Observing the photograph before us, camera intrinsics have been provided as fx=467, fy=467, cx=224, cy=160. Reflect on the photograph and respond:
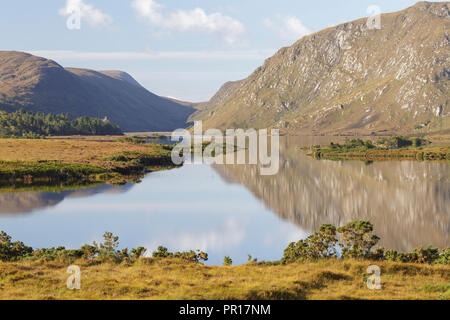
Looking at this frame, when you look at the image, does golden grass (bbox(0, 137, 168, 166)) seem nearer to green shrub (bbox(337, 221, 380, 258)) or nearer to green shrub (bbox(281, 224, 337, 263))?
green shrub (bbox(281, 224, 337, 263))

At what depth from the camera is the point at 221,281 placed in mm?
29281

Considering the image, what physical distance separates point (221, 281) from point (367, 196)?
65.6 metres

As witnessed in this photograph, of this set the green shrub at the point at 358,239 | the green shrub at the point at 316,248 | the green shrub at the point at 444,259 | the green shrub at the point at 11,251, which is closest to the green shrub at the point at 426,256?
the green shrub at the point at 444,259

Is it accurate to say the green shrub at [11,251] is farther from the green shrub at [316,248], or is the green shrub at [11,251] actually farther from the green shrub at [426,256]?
the green shrub at [426,256]

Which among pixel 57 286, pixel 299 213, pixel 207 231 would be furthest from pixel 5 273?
pixel 299 213

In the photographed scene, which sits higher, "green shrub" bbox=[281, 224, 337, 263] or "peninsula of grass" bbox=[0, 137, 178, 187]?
"peninsula of grass" bbox=[0, 137, 178, 187]

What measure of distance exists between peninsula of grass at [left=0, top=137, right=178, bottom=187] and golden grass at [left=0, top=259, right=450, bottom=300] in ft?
236

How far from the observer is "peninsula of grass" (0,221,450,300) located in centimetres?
2561

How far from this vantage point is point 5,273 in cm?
3041

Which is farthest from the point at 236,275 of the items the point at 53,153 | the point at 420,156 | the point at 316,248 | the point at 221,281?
the point at 420,156

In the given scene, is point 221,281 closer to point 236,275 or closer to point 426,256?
point 236,275

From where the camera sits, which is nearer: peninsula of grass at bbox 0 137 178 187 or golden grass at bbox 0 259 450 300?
golden grass at bbox 0 259 450 300

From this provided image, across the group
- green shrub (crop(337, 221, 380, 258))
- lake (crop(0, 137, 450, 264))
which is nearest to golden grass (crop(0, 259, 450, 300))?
green shrub (crop(337, 221, 380, 258))
